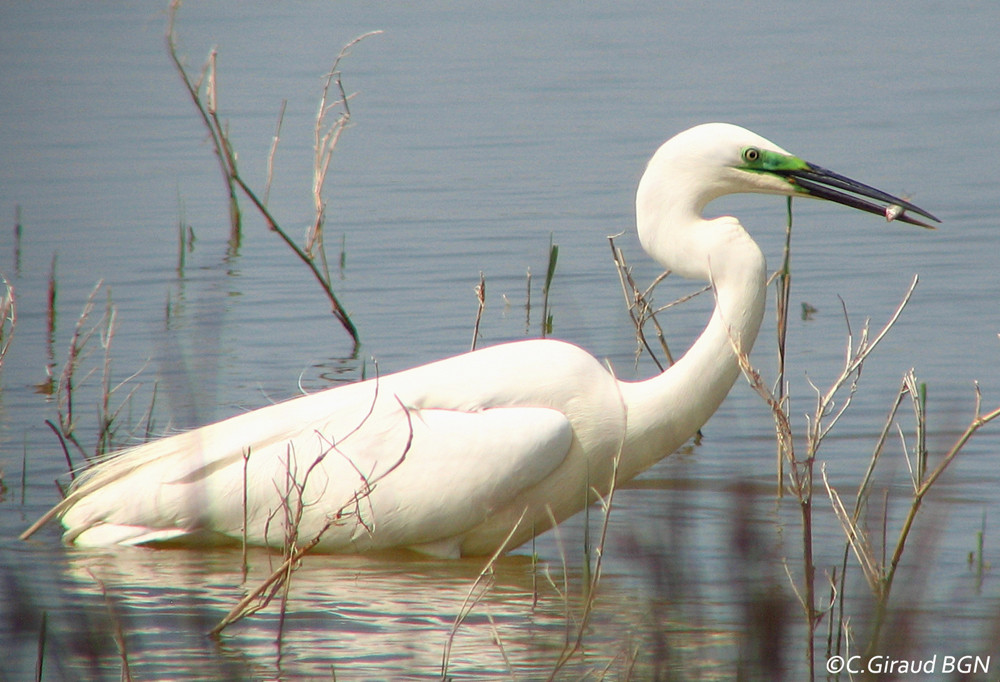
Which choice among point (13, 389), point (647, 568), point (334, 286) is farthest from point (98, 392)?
point (647, 568)

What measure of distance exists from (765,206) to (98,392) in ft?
15.0

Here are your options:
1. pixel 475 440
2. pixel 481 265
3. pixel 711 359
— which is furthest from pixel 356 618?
pixel 481 265

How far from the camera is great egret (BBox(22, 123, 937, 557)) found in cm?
492

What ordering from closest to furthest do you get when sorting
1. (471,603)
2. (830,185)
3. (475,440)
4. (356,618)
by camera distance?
(471,603)
(356,618)
(475,440)
(830,185)

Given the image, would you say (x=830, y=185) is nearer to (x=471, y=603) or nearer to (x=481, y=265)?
(x=471, y=603)

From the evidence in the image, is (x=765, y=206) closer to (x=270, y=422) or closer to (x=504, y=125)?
(x=504, y=125)

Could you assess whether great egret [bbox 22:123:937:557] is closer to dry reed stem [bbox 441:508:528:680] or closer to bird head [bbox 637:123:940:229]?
bird head [bbox 637:123:940:229]

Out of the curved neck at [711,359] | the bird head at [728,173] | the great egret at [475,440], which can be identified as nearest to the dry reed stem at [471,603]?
the great egret at [475,440]

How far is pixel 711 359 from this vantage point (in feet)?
16.5

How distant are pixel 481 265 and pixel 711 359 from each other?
409 centimetres

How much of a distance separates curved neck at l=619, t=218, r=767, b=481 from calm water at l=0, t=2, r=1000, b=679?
14.1 inches

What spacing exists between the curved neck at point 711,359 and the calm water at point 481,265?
0.36 metres

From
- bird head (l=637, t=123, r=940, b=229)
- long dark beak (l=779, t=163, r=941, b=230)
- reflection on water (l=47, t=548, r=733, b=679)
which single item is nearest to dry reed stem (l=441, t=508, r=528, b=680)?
reflection on water (l=47, t=548, r=733, b=679)

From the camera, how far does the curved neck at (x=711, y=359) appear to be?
5.00m
